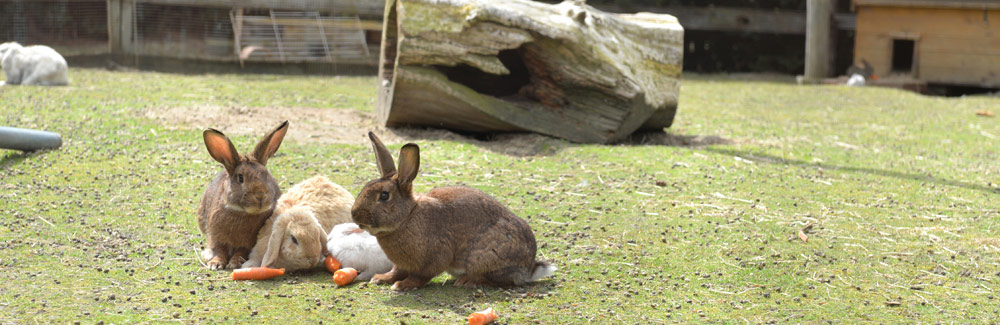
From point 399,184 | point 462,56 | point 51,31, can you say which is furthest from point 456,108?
point 51,31

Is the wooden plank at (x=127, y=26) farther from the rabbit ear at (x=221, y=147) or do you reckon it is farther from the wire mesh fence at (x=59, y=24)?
the rabbit ear at (x=221, y=147)

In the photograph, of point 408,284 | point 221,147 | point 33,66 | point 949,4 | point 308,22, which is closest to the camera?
point 408,284

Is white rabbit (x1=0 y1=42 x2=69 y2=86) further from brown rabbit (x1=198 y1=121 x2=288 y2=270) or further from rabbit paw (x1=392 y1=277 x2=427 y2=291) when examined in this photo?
rabbit paw (x1=392 y1=277 x2=427 y2=291)

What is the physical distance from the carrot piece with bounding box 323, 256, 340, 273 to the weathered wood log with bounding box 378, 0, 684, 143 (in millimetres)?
2992

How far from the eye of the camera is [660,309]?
3939 millimetres

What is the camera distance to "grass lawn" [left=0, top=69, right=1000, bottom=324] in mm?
3920

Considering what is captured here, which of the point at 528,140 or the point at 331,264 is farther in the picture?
the point at 528,140

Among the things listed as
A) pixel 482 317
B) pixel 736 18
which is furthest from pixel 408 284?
pixel 736 18

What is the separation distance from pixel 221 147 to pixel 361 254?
73 centimetres

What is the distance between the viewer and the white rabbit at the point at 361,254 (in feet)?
14.0

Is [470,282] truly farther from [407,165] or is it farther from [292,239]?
[292,239]

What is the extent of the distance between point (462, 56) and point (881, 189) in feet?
9.60

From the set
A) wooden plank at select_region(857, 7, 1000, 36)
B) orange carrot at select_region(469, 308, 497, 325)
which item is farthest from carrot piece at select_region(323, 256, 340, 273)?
wooden plank at select_region(857, 7, 1000, 36)

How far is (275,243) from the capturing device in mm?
4215
